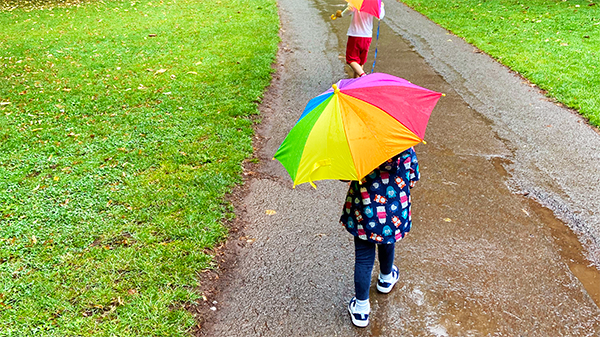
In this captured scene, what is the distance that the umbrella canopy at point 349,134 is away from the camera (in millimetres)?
2064

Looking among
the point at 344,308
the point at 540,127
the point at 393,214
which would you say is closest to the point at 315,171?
the point at 393,214

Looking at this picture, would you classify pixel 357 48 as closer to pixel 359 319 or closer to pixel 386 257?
pixel 386 257

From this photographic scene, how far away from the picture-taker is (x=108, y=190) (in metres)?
3.94

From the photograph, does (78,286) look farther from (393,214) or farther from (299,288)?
(393,214)

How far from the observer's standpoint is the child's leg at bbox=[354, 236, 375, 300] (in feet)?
8.24

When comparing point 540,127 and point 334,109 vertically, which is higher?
point 334,109

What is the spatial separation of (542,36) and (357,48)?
5026 millimetres

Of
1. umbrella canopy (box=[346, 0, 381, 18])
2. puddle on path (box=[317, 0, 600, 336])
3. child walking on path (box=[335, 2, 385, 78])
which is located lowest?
puddle on path (box=[317, 0, 600, 336])

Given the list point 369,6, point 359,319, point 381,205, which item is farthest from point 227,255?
point 369,6

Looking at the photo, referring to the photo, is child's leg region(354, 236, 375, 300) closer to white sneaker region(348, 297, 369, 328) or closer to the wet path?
white sneaker region(348, 297, 369, 328)

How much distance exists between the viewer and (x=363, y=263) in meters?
2.55

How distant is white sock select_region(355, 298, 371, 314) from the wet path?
0.38 ft

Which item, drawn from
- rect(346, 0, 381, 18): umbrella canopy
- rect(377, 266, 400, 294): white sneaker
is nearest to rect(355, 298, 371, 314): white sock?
rect(377, 266, 400, 294): white sneaker

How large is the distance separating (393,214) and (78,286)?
2.19m
